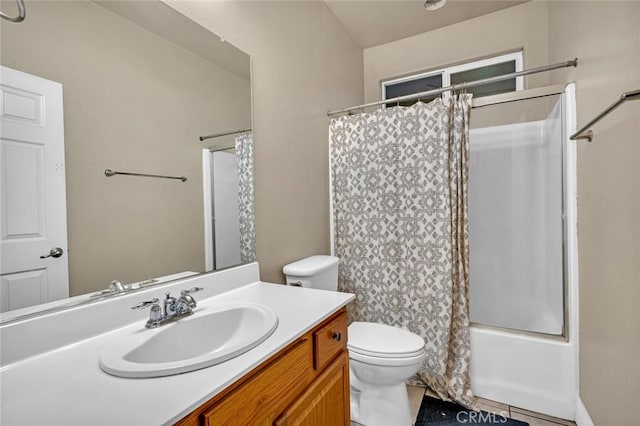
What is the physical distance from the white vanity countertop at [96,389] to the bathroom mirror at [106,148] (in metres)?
0.16

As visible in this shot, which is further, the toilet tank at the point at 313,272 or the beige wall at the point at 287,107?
the toilet tank at the point at 313,272

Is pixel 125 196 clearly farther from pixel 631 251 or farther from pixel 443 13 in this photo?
pixel 443 13

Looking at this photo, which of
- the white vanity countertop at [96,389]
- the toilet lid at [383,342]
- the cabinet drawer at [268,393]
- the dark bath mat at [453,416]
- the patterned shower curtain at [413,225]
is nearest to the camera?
the white vanity countertop at [96,389]

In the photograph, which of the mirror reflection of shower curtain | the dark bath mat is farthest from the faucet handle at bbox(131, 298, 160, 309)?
the mirror reflection of shower curtain

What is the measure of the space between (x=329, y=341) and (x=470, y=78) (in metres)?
2.49

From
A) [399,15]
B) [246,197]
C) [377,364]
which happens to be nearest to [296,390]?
[377,364]

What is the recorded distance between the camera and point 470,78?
2.54m

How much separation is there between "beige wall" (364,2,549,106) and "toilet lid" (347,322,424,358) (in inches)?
82.4

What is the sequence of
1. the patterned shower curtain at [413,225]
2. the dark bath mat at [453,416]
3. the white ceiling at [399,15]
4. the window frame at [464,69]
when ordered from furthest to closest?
the window frame at [464,69], the white ceiling at [399,15], the patterned shower curtain at [413,225], the dark bath mat at [453,416]

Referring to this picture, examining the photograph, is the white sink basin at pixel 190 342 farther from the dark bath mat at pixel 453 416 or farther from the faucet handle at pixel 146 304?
the dark bath mat at pixel 453 416

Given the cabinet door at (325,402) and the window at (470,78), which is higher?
the window at (470,78)

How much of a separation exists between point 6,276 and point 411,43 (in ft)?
9.82

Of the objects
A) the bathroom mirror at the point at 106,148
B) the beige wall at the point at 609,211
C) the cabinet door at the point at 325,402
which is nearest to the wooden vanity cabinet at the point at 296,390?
the cabinet door at the point at 325,402

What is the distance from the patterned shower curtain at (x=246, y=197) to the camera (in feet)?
4.73
